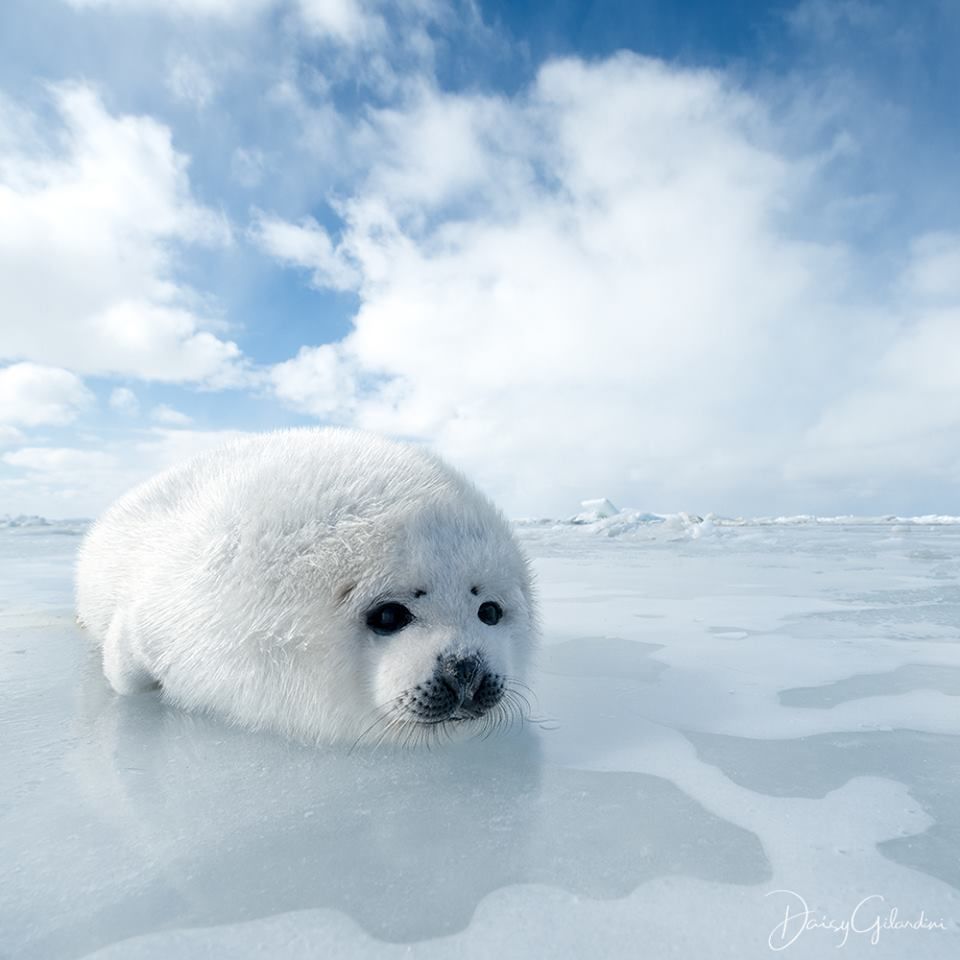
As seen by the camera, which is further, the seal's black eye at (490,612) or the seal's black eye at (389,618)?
the seal's black eye at (490,612)

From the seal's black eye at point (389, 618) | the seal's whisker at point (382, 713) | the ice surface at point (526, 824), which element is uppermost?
the seal's black eye at point (389, 618)

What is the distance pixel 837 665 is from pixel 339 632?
2.20m

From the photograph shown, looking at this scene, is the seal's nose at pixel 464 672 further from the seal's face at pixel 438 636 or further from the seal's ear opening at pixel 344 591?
the seal's ear opening at pixel 344 591

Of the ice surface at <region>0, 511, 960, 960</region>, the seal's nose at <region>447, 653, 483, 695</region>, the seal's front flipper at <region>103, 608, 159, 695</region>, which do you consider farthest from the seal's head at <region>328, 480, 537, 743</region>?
the seal's front flipper at <region>103, 608, 159, 695</region>

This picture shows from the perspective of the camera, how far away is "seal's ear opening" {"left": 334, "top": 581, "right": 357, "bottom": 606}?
203 cm

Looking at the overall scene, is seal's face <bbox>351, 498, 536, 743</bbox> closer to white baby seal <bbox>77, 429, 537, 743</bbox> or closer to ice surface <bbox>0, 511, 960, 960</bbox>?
white baby seal <bbox>77, 429, 537, 743</bbox>

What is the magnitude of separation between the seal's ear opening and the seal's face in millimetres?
47

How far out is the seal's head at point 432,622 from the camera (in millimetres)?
1875

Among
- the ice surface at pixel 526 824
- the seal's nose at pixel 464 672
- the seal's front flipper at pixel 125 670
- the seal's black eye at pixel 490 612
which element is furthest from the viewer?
the seal's front flipper at pixel 125 670

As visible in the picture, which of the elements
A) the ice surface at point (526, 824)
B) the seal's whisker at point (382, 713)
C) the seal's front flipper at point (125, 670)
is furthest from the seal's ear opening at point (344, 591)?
the seal's front flipper at point (125, 670)

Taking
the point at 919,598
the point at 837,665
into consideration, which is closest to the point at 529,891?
the point at 837,665

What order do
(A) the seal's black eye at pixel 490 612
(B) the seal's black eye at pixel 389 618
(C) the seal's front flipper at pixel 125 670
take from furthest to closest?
(C) the seal's front flipper at pixel 125 670
(A) the seal's black eye at pixel 490 612
(B) the seal's black eye at pixel 389 618

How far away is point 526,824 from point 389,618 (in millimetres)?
744

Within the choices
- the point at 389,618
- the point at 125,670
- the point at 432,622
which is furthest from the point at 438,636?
the point at 125,670
